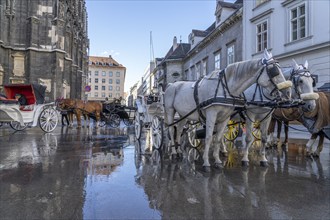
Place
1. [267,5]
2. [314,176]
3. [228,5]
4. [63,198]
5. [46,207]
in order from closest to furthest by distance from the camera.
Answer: [46,207] → [63,198] → [314,176] → [267,5] → [228,5]

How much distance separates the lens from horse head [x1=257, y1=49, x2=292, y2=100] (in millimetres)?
4711

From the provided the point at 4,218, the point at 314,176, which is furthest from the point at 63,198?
the point at 314,176

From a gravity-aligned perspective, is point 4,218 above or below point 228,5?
below

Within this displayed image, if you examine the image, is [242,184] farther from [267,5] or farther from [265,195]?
[267,5]

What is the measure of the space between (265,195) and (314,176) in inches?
70.2

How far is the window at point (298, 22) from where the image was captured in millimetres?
16984

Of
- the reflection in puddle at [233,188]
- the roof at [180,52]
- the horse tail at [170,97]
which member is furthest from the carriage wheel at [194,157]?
the roof at [180,52]

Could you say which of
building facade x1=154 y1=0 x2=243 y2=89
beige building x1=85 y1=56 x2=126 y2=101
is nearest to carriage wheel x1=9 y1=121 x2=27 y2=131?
building facade x1=154 y1=0 x2=243 y2=89

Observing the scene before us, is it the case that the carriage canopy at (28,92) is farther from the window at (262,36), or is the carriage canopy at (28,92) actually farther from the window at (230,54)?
the window at (230,54)

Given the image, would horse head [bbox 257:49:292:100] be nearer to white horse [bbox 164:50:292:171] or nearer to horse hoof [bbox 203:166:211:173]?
white horse [bbox 164:50:292:171]

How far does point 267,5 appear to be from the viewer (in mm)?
19766

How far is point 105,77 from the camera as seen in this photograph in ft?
373

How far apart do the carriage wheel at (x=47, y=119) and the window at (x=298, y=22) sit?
48.9 feet

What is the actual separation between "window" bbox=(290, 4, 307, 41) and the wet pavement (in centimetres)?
1324
